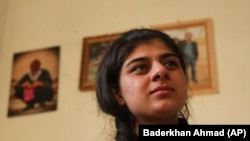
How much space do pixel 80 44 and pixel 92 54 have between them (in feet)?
0.31

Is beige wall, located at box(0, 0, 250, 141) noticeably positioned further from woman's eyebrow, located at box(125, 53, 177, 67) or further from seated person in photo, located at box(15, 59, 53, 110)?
woman's eyebrow, located at box(125, 53, 177, 67)

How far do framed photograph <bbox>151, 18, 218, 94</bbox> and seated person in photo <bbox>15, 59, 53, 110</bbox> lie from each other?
630 millimetres

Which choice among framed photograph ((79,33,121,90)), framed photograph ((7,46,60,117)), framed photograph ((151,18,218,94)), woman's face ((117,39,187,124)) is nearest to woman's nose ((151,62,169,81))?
woman's face ((117,39,187,124))

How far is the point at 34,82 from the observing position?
169 cm

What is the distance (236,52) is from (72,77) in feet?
2.52

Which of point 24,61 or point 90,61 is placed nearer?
point 90,61

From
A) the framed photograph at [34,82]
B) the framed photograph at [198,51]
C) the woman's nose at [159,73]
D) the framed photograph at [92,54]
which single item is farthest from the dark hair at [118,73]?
the framed photograph at [34,82]

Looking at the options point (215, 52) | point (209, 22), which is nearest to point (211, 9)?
point (209, 22)

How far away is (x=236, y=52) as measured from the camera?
139cm

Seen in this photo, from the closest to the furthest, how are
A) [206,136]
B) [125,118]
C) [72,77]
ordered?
1. [206,136]
2. [125,118]
3. [72,77]

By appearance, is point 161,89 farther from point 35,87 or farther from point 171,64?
point 35,87

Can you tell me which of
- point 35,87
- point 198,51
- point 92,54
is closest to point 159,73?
point 198,51

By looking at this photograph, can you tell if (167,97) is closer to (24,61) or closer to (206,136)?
(206,136)

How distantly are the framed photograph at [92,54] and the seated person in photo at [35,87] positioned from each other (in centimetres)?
19
